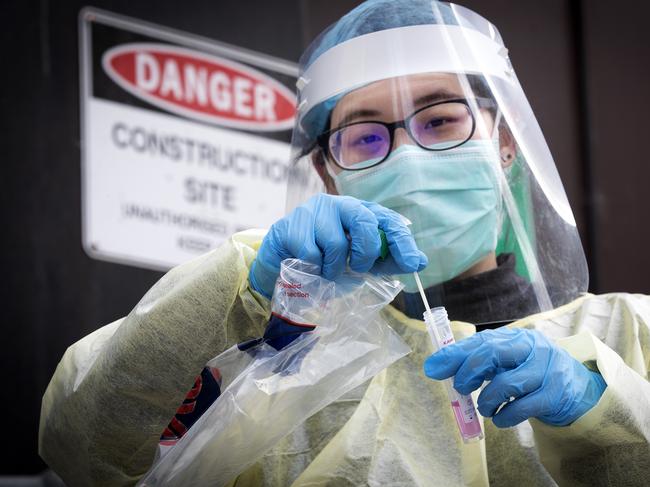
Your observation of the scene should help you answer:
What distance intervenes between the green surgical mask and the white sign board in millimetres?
1255

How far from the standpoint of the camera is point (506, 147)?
185cm

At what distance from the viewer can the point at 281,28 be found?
130 inches

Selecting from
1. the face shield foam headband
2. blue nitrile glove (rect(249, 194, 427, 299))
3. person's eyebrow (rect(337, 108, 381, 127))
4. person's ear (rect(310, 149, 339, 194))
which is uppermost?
the face shield foam headband

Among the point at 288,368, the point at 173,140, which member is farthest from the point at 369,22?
the point at 173,140

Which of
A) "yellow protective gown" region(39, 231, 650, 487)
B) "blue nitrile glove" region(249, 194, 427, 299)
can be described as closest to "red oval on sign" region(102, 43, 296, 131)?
"yellow protective gown" region(39, 231, 650, 487)

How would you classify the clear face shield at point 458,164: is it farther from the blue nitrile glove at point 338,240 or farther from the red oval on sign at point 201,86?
the red oval on sign at point 201,86

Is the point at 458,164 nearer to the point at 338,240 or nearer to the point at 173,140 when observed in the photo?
the point at 338,240

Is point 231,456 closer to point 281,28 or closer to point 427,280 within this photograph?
point 427,280

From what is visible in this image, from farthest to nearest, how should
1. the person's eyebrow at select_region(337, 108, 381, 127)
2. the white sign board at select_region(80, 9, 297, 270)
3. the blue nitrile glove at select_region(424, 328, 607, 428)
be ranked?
the white sign board at select_region(80, 9, 297, 270)
the person's eyebrow at select_region(337, 108, 381, 127)
the blue nitrile glove at select_region(424, 328, 607, 428)

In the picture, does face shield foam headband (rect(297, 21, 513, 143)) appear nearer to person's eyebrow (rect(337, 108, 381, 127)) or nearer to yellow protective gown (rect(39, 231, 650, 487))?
person's eyebrow (rect(337, 108, 381, 127))

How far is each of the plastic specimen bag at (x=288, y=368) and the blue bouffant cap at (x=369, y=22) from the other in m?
0.56

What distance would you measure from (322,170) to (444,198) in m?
0.31

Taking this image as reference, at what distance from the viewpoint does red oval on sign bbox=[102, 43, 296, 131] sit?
2975 mm

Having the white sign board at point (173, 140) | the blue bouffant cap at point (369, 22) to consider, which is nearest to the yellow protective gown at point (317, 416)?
the blue bouffant cap at point (369, 22)
